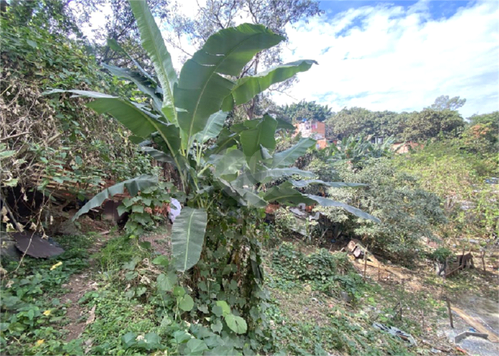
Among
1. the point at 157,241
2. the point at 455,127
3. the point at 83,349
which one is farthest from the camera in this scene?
the point at 455,127

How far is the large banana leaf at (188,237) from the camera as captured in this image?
1.36 metres

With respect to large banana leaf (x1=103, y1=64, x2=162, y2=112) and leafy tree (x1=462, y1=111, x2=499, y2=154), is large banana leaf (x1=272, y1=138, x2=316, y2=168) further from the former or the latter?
leafy tree (x1=462, y1=111, x2=499, y2=154)

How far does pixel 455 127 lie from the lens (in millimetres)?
18750

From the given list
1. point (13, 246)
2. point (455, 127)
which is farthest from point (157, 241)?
point (455, 127)

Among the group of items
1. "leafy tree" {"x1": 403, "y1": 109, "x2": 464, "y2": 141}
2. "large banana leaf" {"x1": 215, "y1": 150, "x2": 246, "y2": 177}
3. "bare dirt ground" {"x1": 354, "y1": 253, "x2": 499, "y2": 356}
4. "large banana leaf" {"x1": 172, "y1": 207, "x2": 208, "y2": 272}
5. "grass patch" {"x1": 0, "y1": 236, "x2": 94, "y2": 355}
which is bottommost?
"bare dirt ground" {"x1": 354, "y1": 253, "x2": 499, "y2": 356}

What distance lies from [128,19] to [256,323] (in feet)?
28.8

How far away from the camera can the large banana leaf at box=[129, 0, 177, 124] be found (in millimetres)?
1660

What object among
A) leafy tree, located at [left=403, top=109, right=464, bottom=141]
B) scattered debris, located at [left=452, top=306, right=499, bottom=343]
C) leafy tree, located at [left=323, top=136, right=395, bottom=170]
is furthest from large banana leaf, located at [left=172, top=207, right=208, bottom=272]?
leafy tree, located at [left=403, top=109, right=464, bottom=141]

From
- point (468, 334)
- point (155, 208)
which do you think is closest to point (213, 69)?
point (155, 208)

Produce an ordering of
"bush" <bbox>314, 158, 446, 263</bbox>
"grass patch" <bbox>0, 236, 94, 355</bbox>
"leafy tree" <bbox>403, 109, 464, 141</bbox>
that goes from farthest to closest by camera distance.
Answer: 1. "leafy tree" <bbox>403, 109, 464, 141</bbox>
2. "bush" <bbox>314, 158, 446, 263</bbox>
3. "grass patch" <bbox>0, 236, 94, 355</bbox>

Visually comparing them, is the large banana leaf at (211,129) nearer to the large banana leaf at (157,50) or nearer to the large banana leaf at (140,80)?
the large banana leaf at (157,50)

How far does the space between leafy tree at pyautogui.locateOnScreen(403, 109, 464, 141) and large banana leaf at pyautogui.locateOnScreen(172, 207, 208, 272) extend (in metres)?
22.7

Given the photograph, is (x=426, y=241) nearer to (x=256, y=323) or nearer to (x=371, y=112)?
(x=256, y=323)

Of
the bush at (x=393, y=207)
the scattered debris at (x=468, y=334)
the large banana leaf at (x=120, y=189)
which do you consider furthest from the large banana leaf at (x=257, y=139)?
the bush at (x=393, y=207)
